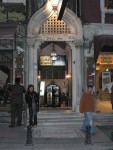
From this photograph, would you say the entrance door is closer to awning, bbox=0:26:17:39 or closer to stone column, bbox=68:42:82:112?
stone column, bbox=68:42:82:112

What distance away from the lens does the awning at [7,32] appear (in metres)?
16.0

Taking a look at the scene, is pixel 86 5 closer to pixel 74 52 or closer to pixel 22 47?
pixel 74 52

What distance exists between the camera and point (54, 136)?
12852 millimetres

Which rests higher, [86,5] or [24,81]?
[86,5]

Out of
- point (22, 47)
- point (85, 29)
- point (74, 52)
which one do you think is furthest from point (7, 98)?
point (85, 29)

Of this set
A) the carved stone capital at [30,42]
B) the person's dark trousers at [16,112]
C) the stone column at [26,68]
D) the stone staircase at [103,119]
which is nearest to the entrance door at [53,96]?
the stone column at [26,68]

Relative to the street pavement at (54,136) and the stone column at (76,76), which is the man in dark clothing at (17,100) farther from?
the stone column at (76,76)

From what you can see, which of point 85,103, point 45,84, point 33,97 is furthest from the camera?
point 45,84

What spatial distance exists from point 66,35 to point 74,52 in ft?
2.81

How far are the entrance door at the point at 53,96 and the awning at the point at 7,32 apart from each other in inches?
197

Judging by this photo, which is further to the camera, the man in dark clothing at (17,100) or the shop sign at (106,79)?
the shop sign at (106,79)

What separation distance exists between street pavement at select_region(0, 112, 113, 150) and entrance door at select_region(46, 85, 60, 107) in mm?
3492

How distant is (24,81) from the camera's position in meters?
16.8

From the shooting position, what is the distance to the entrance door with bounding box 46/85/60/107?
20078 millimetres
